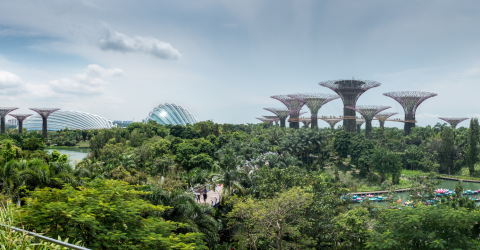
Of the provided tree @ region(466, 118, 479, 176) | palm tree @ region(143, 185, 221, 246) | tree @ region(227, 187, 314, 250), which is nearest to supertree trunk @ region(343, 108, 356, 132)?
tree @ region(466, 118, 479, 176)

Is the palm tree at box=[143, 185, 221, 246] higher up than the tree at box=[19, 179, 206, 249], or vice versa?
the tree at box=[19, 179, 206, 249]

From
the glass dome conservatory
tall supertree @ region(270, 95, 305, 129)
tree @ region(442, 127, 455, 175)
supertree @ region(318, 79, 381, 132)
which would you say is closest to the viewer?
tree @ region(442, 127, 455, 175)

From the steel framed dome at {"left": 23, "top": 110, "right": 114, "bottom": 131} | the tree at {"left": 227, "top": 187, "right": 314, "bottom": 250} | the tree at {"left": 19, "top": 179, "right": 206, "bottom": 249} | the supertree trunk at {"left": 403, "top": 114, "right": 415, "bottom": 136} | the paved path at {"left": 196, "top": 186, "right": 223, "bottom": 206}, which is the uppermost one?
the steel framed dome at {"left": 23, "top": 110, "right": 114, "bottom": 131}

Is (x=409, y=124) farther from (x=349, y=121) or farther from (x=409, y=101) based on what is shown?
(x=349, y=121)

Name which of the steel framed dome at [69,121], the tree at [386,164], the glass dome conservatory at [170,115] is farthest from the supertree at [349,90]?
the steel framed dome at [69,121]

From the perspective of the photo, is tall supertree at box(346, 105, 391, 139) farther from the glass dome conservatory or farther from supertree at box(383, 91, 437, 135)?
the glass dome conservatory

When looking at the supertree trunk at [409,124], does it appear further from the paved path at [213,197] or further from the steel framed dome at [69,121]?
the steel framed dome at [69,121]
